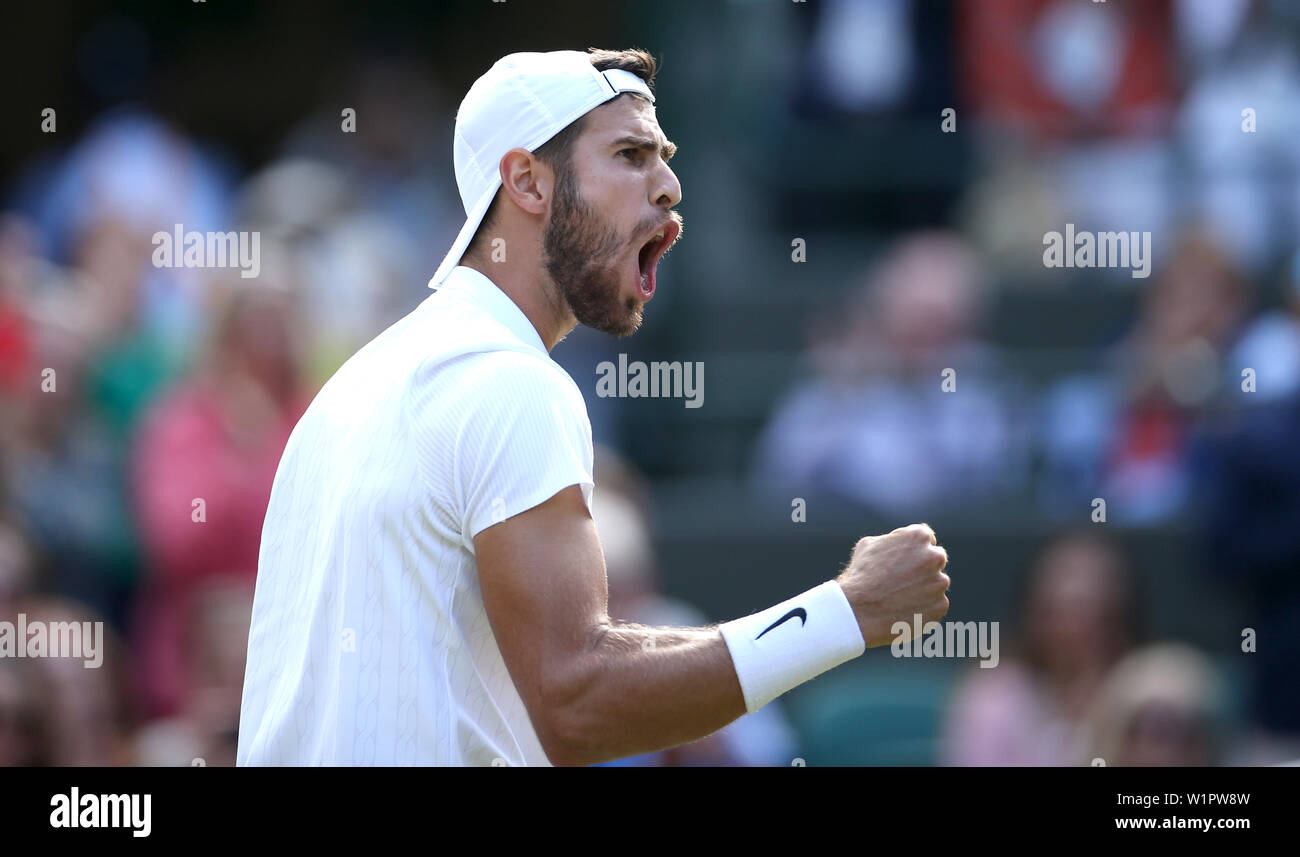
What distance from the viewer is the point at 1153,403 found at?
748 centimetres

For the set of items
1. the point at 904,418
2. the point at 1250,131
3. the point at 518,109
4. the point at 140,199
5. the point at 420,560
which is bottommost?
the point at 420,560

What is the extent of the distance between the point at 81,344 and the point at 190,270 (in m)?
0.71

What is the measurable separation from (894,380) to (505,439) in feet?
15.3

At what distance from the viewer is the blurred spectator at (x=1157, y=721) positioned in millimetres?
5820

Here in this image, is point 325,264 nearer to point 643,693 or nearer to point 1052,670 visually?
point 1052,670

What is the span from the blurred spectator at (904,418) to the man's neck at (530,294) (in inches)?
158

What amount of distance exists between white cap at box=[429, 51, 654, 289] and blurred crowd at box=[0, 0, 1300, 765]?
2.32 m

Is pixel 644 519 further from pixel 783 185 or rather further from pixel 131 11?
pixel 131 11

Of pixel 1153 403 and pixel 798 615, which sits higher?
pixel 1153 403

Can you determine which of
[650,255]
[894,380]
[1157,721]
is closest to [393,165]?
[894,380]

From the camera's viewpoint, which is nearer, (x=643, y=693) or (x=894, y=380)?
(x=643, y=693)

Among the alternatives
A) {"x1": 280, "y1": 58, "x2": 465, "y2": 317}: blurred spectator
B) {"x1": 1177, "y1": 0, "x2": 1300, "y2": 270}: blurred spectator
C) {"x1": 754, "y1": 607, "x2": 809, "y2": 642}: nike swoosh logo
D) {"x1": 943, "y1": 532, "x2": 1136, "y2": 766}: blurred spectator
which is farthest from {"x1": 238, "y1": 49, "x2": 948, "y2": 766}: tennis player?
{"x1": 1177, "y1": 0, "x2": 1300, "y2": 270}: blurred spectator
